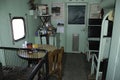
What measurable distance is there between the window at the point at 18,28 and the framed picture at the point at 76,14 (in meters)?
1.96

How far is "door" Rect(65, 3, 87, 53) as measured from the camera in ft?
15.0

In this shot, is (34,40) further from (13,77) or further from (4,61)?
(13,77)

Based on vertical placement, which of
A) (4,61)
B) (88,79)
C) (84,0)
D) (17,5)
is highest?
(84,0)

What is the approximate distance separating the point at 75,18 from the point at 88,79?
2394 millimetres

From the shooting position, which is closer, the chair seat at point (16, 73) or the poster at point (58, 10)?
the chair seat at point (16, 73)

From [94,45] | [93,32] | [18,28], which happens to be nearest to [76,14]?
[93,32]

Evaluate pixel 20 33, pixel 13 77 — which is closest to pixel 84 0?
pixel 20 33

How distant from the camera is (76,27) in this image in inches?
185

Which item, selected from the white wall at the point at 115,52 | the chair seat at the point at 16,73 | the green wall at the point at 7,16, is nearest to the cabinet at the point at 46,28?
the green wall at the point at 7,16

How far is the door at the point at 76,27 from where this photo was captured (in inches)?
180

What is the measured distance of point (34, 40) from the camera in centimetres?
416

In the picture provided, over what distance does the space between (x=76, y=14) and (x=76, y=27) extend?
0.48m

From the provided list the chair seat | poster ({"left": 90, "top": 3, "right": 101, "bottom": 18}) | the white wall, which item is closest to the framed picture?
poster ({"left": 90, "top": 3, "right": 101, "bottom": 18})

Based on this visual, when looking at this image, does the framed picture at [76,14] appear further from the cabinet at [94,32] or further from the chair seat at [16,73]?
the chair seat at [16,73]
